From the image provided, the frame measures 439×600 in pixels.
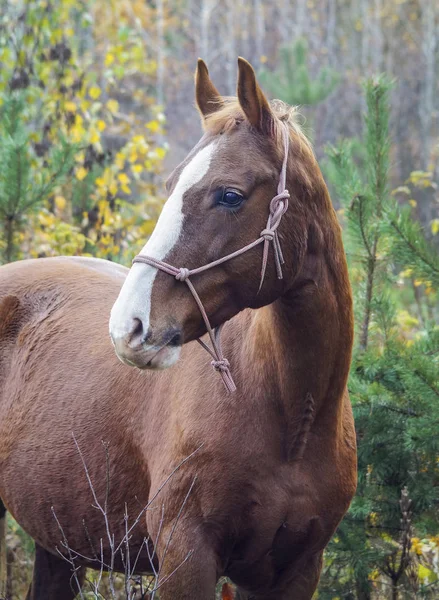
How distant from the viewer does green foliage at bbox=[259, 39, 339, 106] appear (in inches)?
589

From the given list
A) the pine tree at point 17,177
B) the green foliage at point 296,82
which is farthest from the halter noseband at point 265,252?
the green foliage at point 296,82

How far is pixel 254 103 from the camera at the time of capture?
8.88 feet

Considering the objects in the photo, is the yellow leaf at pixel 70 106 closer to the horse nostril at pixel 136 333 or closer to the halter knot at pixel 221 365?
the halter knot at pixel 221 365

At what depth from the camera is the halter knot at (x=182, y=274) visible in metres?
2.55

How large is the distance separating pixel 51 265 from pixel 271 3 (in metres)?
23.3

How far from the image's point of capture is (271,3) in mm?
25859

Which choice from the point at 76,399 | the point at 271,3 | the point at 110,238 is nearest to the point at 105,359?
the point at 76,399

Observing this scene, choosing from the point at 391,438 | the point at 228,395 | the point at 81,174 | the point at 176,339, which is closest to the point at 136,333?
the point at 176,339

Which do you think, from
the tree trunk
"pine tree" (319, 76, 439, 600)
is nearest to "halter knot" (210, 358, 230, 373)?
"pine tree" (319, 76, 439, 600)

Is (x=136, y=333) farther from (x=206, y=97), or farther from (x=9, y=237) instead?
(x=9, y=237)

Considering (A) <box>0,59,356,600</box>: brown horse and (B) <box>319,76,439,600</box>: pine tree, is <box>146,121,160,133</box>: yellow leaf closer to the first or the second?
Answer: (B) <box>319,76,439,600</box>: pine tree

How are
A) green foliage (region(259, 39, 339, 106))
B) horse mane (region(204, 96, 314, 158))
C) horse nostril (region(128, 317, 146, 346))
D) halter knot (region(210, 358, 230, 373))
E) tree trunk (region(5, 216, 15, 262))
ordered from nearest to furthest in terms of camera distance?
1. horse nostril (region(128, 317, 146, 346))
2. horse mane (region(204, 96, 314, 158))
3. halter knot (region(210, 358, 230, 373))
4. tree trunk (region(5, 216, 15, 262))
5. green foliage (region(259, 39, 339, 106))

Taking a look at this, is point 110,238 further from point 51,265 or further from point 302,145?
point 302,145

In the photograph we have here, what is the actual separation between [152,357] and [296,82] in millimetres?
13660
